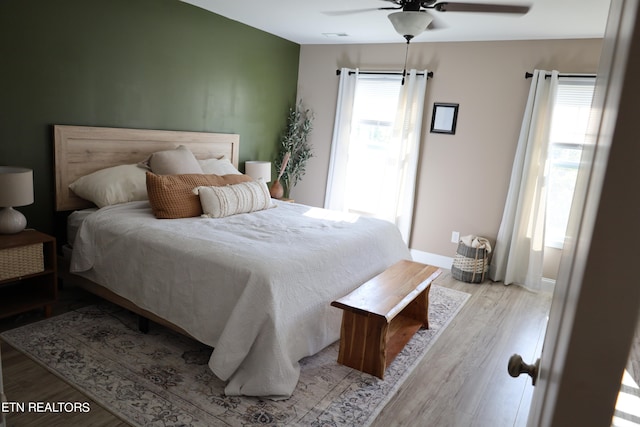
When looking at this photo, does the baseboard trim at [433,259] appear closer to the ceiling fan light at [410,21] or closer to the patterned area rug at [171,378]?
the patterned area rug at [171,378]

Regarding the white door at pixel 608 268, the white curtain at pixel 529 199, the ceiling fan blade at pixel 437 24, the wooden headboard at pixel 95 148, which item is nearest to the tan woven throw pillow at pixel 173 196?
the wooden headboard at pixel 95 148

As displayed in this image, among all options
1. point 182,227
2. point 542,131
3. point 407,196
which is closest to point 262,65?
point 407,196

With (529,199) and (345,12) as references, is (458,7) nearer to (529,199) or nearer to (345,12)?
(345,12)

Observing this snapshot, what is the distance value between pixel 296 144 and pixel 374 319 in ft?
11.7

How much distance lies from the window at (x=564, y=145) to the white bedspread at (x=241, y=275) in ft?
6.88

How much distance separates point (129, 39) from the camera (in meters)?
3.61

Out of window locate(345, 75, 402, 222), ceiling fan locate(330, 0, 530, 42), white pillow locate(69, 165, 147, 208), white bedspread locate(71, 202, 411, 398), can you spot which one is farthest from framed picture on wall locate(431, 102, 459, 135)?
white pillow locate(69, 165, 147, 208)

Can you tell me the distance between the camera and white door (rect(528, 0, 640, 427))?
40 centimetres

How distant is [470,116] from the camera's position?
4.59 metres

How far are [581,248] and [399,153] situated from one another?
4.58m

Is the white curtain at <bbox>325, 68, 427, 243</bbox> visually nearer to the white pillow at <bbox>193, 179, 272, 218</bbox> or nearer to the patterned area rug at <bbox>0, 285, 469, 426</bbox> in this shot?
the white pillow at <bbox>193, 179, 272, 218</bbox>

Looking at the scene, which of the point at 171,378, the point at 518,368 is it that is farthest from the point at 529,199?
the point at 518,368

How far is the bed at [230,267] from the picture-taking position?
221cm

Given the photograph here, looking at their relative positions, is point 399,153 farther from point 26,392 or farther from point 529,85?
point 26,392
